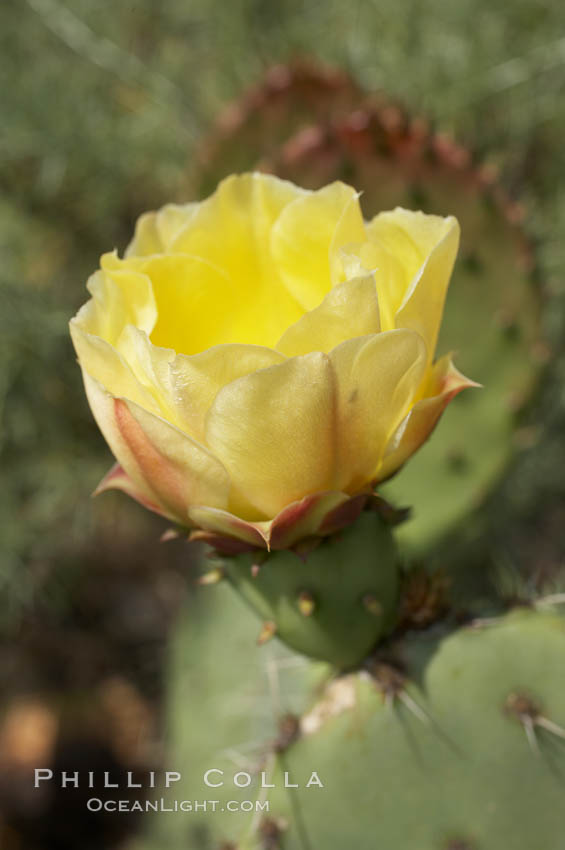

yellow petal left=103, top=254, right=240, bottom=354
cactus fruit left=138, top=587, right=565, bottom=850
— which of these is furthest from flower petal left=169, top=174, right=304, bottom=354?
cactus fruit left=138, top=587, right=565, bottom=850

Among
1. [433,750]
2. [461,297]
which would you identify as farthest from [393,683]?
[461,297]

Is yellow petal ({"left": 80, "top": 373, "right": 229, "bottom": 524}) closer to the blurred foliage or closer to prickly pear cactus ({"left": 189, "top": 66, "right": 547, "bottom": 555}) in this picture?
prickly pear cactus ({"left": 189, "top": 66, "right": 547, "bottom": 555})

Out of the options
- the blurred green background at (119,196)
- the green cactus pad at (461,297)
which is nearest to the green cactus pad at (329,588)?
the green cactus pad at (461,297)

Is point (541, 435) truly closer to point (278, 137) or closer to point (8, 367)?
point (278, 137)

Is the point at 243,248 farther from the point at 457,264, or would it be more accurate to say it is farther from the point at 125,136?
the point at 125,136

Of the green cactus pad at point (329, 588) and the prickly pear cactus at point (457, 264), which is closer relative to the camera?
the green cactus pad at point (329, 588)

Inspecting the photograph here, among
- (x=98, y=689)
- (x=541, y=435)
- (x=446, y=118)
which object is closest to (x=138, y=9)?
(x=446, y=118)

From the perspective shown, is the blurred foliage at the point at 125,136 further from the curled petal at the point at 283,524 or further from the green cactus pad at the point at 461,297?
the curled petal at the point at 283,524
